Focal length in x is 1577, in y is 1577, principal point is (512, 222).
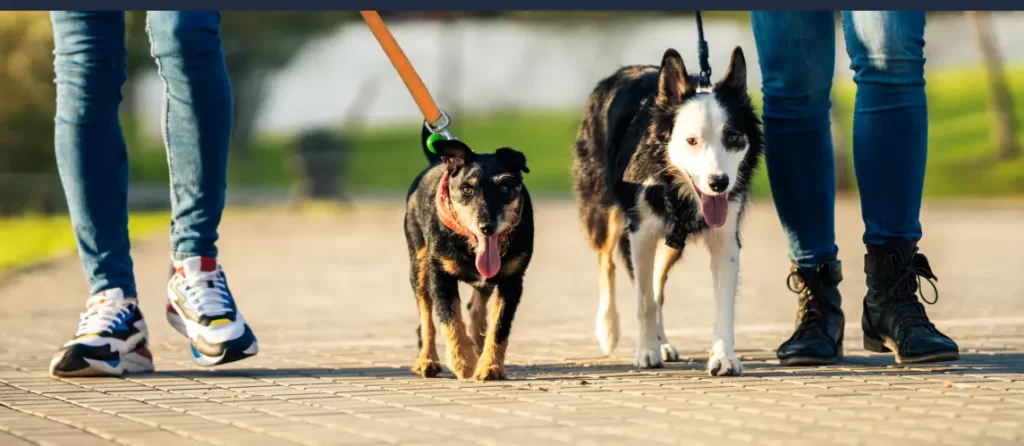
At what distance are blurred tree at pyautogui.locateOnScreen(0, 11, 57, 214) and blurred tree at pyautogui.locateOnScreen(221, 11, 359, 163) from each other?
778 centimetres

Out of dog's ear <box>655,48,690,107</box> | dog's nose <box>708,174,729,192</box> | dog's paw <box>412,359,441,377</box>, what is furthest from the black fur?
dog's paw <box>412,359,441,377</box>

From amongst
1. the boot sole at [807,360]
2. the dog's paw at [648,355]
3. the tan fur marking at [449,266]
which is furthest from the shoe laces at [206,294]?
the boot sole at [807,360]

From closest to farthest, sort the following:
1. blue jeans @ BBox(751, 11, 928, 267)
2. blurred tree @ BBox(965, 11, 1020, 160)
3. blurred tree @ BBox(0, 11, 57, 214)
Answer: blue jeans @ BBox(751, 11, 928, 267) → blurred tree @ BBox(0, 11, 57, 214) → blurred tree @ BBox(965, 11, 1020, 160)

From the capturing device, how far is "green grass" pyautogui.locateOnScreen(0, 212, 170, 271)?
14113 millimetres

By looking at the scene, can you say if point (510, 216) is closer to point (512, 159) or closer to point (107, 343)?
point (512, 159)

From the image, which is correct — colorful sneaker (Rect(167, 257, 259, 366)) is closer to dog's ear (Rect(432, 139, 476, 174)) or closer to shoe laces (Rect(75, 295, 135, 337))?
shoe laces (Rect(75, 295, 135, 337))

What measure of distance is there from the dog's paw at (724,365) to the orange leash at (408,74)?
4.13 ft

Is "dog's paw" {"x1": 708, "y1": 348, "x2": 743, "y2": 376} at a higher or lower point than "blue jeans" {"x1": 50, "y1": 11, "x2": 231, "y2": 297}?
lower

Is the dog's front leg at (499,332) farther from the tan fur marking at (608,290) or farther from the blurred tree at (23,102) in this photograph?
the blurred tree at (23,102)

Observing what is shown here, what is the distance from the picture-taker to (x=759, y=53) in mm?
5949

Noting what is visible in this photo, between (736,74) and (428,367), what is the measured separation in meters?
1.53

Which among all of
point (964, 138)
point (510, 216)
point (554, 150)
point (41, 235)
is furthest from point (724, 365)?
point (554, 150)

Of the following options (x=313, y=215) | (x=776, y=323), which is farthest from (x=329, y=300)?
(x=313, y=215)

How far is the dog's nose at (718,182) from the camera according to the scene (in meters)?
5.45
